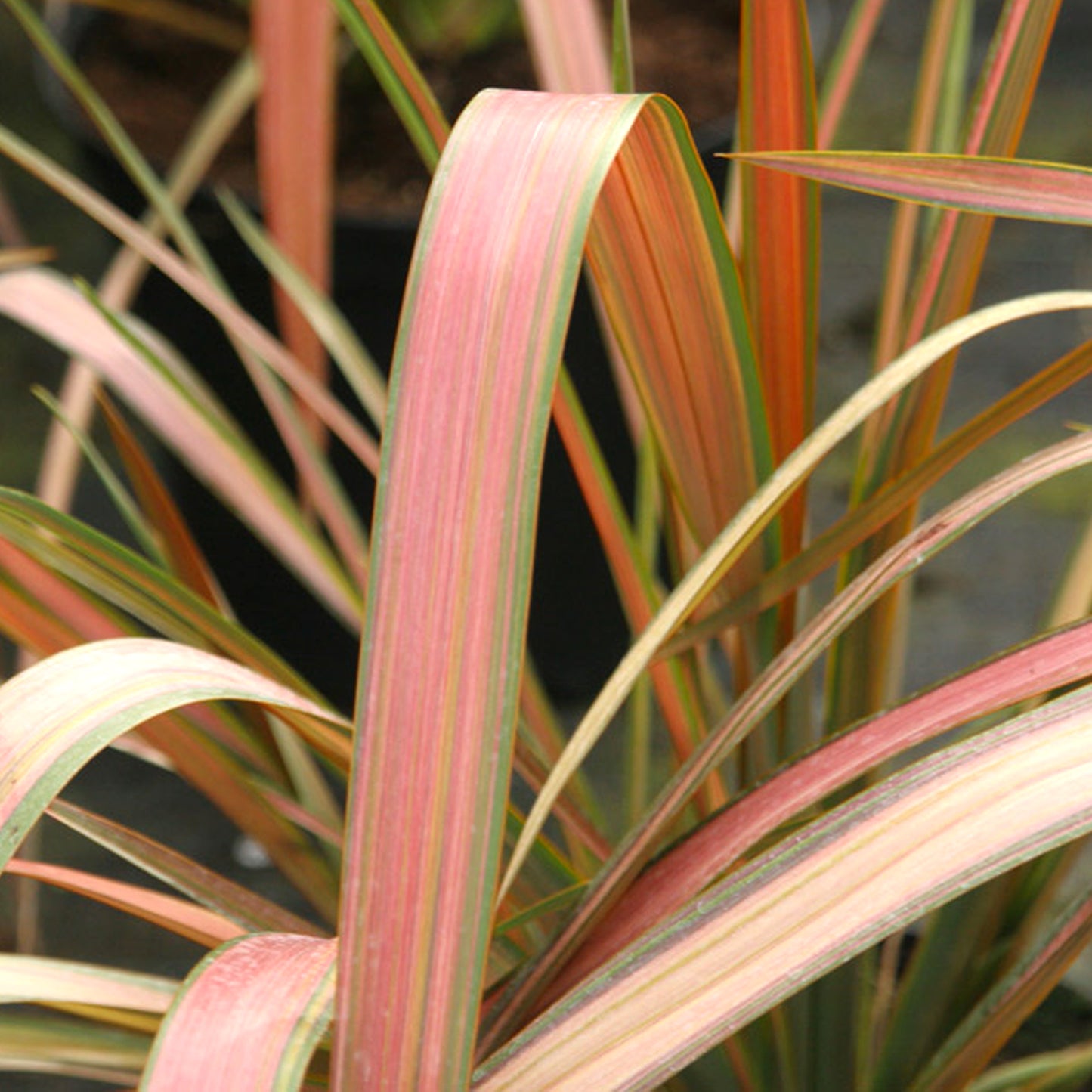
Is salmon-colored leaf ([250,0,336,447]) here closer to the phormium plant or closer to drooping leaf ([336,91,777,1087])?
the phormium plant

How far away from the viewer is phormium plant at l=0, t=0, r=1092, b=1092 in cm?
27

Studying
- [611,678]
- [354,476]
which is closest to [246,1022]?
[611,678]

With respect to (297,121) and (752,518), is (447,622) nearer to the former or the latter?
(752,518)

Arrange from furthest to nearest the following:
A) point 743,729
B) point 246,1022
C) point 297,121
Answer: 1. point 297,121
2. point 743,729
3. point 246,1022

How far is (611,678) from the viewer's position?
44 centimetres

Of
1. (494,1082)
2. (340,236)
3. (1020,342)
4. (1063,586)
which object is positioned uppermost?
(1020,342)

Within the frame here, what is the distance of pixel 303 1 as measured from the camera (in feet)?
1.77

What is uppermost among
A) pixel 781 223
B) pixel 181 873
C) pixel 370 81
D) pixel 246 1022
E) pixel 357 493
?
pixel 370 81

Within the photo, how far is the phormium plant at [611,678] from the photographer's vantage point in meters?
0.27

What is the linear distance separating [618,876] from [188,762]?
0.17m

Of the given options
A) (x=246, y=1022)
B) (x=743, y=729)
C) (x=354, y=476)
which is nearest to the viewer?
(x=246, y=1022)

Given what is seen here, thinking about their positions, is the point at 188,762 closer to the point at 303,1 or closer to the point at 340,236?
the point at 303,1

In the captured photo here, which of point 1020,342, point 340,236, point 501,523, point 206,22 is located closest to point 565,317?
point 501,523

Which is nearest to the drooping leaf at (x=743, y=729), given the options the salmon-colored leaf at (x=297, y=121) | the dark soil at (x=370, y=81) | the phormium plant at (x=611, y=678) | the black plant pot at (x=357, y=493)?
the phormium plant at (x=611, y=678)
